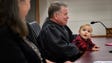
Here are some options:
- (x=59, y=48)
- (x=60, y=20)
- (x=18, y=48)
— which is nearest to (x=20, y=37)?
(x=18, y=48)

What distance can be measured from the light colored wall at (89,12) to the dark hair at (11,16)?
5.21 metres

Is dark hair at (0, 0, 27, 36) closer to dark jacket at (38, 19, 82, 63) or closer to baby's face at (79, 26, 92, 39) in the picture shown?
dark jacket at (38, 19, 82, 63)

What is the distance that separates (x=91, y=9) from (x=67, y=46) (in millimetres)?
4255

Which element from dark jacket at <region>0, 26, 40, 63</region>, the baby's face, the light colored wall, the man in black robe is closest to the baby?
the baby's face

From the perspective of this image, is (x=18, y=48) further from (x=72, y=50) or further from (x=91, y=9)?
(x=91, y=9)

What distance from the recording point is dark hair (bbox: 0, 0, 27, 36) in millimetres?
1268

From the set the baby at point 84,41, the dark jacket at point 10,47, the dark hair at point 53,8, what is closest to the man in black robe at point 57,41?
the dark hair at point 53,8

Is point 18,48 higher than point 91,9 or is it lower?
higher

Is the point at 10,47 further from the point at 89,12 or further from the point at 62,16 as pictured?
the point at 89,12

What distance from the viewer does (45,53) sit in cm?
244

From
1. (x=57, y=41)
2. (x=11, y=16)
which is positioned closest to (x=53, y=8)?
(x=57, y=41)

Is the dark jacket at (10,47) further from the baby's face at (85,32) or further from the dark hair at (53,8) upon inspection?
the baby's face at (85,32)

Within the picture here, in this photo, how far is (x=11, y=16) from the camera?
1264 millimetres

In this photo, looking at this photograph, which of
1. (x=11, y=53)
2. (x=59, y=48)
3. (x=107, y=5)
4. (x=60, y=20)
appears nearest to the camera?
(x=11, y=53)
